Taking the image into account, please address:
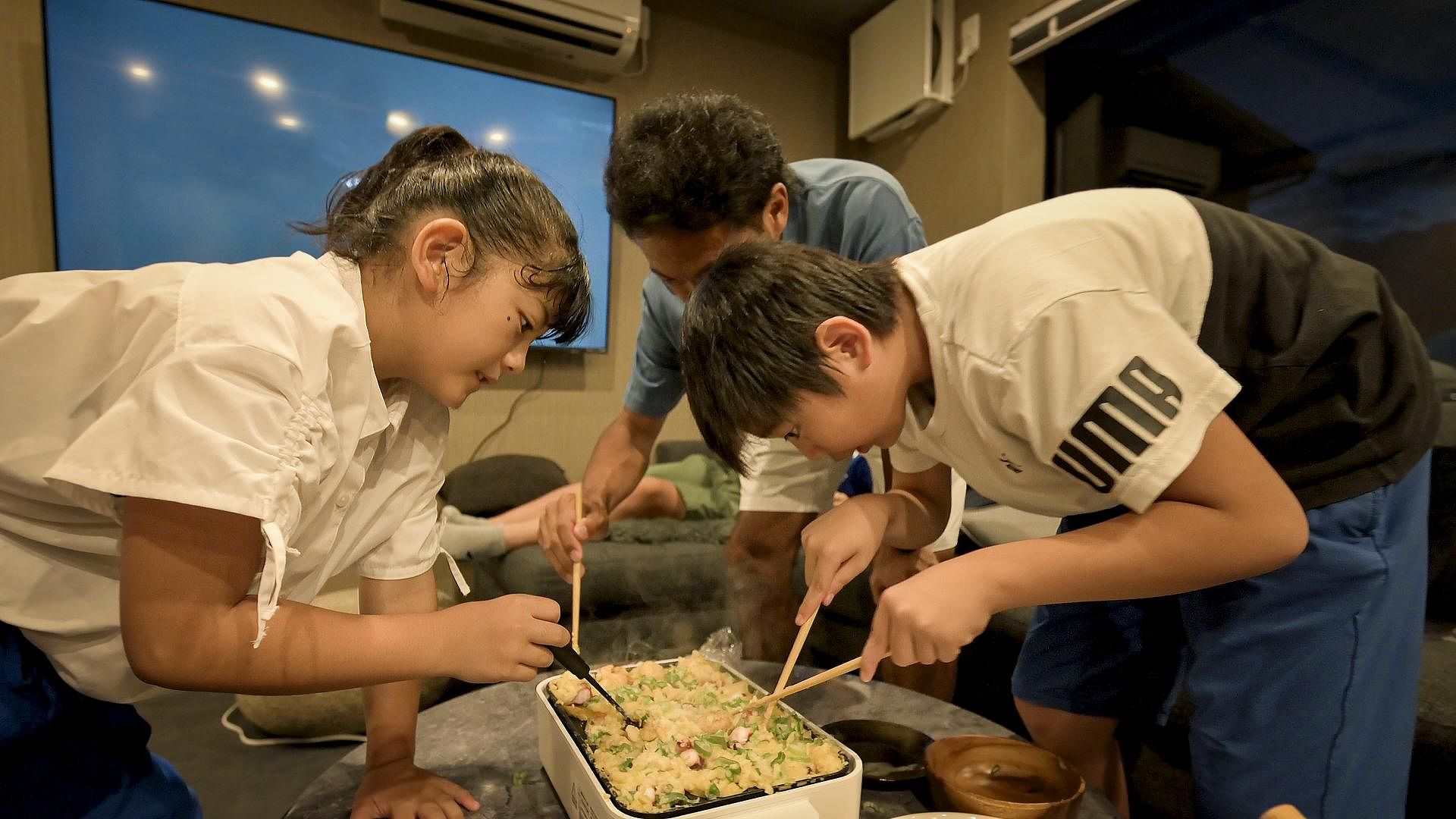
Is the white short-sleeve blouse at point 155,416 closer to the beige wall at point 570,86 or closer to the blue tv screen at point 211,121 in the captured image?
the blue tv screen at point 211,121

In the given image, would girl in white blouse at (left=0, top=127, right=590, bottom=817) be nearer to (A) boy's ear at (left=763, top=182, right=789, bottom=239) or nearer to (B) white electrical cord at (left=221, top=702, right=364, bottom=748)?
(A) boy's ear at (left=763, top=182, right=789, bottom=239)

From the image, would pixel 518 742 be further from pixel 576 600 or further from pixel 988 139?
pixel 988 139

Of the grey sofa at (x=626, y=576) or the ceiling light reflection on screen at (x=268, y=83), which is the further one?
the ceiling light reflection on screen at (x=268, y=83)

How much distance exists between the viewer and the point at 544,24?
126 inches

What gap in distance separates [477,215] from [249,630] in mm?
526

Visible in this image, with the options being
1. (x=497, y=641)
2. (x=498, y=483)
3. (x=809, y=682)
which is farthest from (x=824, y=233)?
(x=498, y=483)

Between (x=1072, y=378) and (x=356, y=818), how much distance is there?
0.93 metres

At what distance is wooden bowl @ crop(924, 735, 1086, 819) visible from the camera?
0.83 m

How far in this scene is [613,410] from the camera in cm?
375

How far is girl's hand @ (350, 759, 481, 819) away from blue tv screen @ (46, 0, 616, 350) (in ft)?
5.95

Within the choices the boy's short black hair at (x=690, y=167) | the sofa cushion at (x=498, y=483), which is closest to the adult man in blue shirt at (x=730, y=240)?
the boy's short black hair at (x=690, y=167)

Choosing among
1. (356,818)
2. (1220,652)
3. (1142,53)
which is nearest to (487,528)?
(356,818)

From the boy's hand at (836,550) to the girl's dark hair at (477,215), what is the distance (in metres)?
0.45

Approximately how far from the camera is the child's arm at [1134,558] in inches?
31.8
